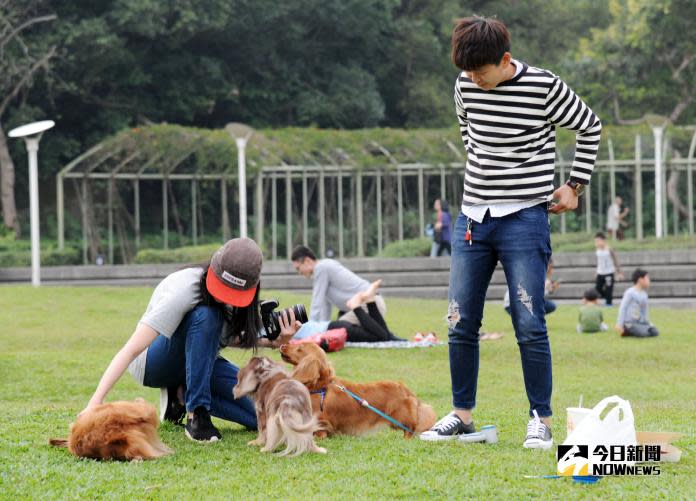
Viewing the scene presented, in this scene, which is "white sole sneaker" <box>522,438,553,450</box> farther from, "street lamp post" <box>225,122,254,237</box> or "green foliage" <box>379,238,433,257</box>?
"green foliage" <box>379,238,433,257</box>

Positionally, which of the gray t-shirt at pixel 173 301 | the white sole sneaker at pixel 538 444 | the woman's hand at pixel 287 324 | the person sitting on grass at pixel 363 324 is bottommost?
the person sitting on grass at pixel 363 324

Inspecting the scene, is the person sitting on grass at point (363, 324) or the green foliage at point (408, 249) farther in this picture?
the green foliage at point (408, 249)

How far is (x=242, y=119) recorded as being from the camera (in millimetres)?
37500

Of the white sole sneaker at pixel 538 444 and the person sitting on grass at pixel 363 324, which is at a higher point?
the white sole sneaker at pixel 538 444

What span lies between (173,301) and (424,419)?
156 cm

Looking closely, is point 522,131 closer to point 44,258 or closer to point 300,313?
point 300,313

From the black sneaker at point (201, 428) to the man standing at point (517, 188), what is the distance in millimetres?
1399

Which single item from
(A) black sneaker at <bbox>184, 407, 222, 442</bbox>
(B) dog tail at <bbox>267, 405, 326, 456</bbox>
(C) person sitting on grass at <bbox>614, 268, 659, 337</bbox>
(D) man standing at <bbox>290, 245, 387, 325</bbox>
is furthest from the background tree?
(B) dog tail at <bbox>267, 405, 326, 456</bbox>

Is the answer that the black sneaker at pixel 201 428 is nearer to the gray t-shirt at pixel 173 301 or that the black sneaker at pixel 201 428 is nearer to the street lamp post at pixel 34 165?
the gray t-shirt at pixel 173 301

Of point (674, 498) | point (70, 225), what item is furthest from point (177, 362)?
point (70, 225)

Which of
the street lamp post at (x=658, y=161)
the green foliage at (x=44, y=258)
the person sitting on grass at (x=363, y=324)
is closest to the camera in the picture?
the person sitting on grass at (x=363, y=324)

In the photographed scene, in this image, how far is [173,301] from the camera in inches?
216

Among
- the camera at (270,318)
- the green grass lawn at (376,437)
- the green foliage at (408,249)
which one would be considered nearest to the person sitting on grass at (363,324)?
the green grass lawn at (376,437)

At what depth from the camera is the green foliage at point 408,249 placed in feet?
84.2
